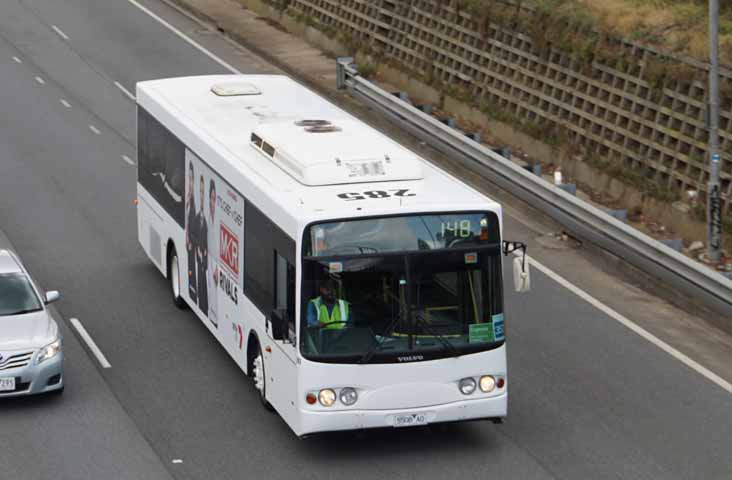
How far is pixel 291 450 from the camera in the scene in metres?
16.2

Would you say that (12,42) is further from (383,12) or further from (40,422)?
(40,422)

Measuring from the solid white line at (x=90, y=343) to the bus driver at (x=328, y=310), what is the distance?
181 inches

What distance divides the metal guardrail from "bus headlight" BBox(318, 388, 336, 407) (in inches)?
281

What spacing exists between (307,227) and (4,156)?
16.2 m

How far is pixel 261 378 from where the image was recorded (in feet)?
56.4

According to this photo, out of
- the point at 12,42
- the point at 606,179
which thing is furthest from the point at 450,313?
the point at 12,42

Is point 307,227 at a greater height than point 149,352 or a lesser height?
greater

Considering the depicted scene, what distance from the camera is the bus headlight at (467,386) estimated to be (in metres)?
15.7

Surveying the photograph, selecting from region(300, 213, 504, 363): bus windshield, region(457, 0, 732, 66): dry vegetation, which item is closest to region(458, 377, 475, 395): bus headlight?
region(300, 213, 504, 363): bus windshield

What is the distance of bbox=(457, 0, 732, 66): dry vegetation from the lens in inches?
1058

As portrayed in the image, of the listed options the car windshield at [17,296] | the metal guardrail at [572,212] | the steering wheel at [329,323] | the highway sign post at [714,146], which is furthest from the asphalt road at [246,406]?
the highway sign post at [714,146]

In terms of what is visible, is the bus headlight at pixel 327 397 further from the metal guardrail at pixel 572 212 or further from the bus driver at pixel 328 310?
the metal guardrail at pixel 572 212

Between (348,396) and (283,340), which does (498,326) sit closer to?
(348,396)

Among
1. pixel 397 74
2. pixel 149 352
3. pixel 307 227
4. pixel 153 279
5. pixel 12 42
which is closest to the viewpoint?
pixel 307 227
